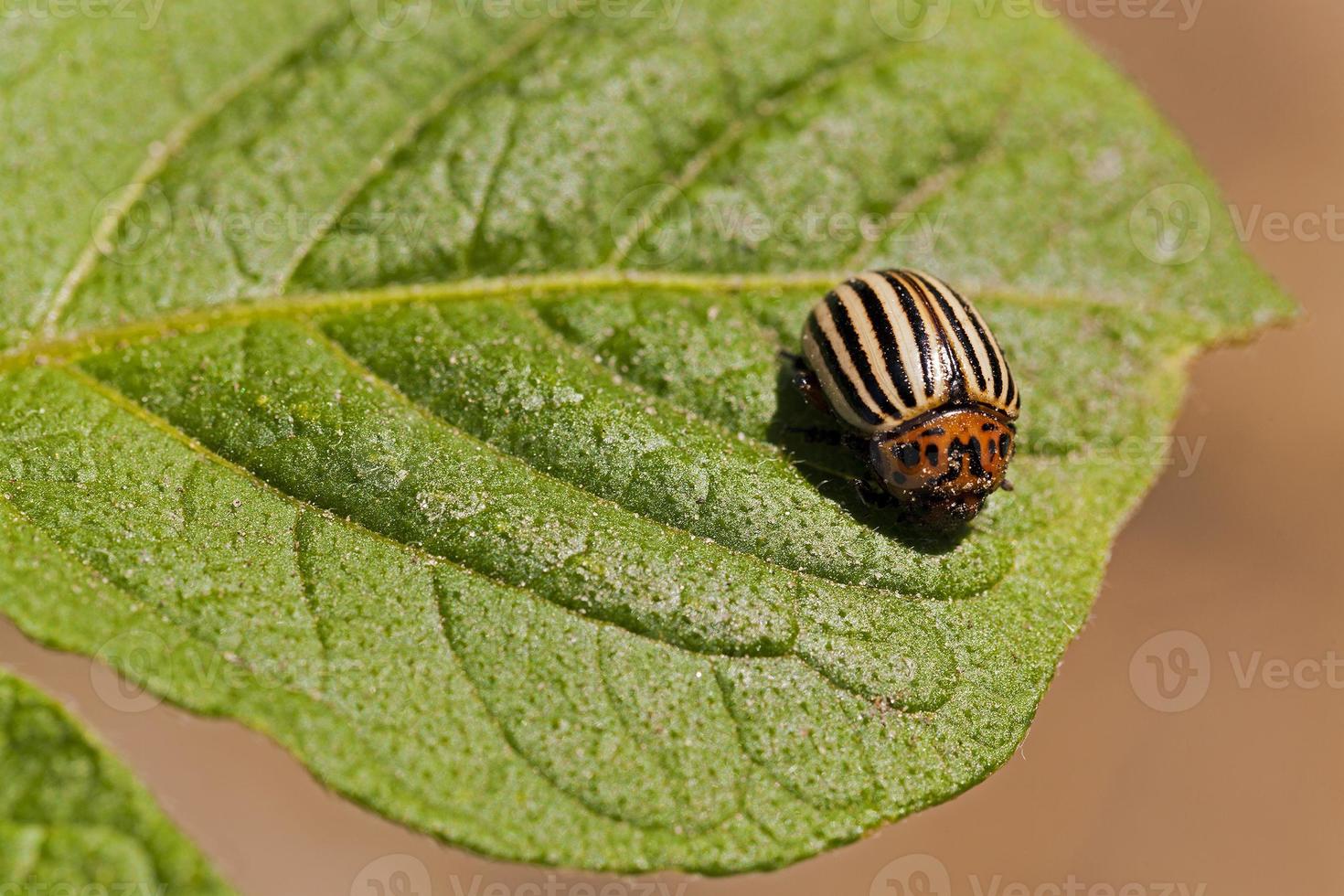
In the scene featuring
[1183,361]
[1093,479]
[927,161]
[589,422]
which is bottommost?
[589,422]

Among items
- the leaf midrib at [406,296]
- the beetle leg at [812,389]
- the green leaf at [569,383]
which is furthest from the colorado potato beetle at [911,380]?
the leaf midrib at [406,296]

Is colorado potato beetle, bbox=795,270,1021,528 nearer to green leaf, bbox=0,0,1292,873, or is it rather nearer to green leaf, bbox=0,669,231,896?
green leaf, bbox=0,0,1292,873

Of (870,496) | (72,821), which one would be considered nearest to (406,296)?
(870,496)

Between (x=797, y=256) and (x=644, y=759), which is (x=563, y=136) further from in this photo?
(x=644, y=759)

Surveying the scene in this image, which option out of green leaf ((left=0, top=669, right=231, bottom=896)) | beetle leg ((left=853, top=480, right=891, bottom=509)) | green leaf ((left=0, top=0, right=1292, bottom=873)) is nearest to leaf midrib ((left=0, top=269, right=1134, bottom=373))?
green leaf ((left=0, top=0, right=1292, bottom=873))

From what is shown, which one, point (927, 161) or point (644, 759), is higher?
point (927, 161)

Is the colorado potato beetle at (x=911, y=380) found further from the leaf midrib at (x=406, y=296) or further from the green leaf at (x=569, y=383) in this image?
the leaf midrib at (x=406, y=296)

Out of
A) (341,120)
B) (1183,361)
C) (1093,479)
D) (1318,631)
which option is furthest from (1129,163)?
(1318,631)
